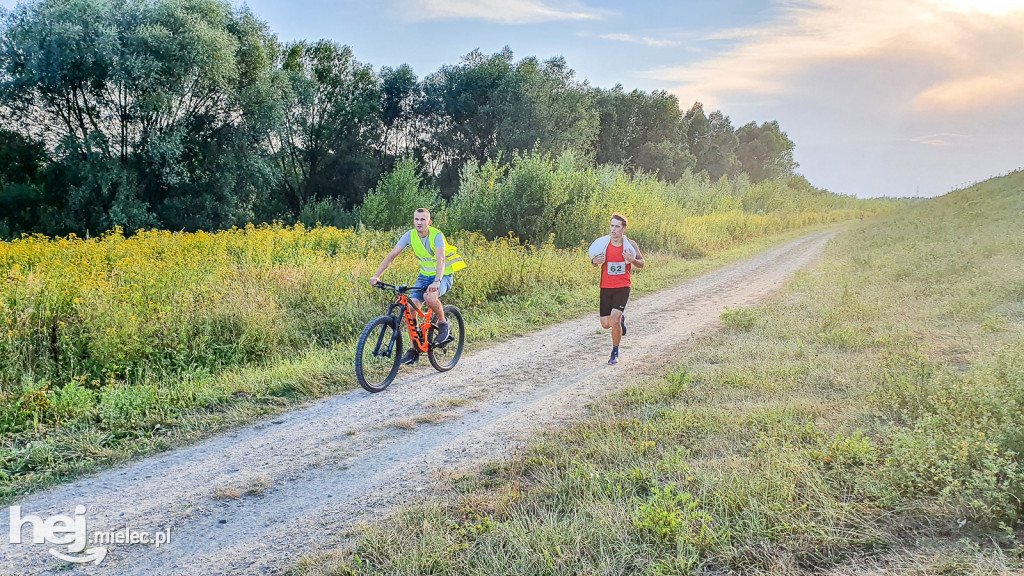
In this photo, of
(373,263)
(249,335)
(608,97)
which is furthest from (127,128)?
(608,97)

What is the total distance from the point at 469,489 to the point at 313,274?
7.32 meters

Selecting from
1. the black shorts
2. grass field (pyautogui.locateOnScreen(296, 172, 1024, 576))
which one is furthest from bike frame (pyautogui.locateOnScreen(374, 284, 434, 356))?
grass field (pyautogui.locateOnScreen(296, 172, 1024, 576))

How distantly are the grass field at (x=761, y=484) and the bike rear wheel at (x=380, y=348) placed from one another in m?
2.63

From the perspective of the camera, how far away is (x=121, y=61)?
24078mm

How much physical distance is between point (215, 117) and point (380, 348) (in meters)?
29.0

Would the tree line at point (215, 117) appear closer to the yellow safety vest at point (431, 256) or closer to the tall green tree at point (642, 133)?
the tall green tree at point (642, 133)

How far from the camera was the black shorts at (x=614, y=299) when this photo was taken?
7.45 metres

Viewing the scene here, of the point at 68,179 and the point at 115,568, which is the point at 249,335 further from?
the point at 68,179

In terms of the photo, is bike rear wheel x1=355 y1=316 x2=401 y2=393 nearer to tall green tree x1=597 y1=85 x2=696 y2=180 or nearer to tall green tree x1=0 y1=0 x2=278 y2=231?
tall green tree x1=0 y1=0 x2=278 y2=231

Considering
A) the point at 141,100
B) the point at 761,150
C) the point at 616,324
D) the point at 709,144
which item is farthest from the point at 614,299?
the point at 761,150

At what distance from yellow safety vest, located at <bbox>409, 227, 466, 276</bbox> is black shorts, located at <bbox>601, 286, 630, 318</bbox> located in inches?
80.1

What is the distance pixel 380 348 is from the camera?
682cm

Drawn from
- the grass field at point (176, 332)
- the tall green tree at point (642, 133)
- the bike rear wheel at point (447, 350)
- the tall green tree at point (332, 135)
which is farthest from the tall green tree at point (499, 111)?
the bike rear wheel at point (447, 350)

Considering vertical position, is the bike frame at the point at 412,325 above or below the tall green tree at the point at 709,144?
below
